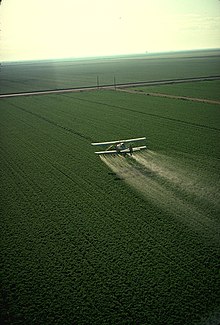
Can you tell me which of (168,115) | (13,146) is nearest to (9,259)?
(13,146)

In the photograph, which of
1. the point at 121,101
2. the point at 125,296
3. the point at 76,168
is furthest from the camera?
the point at 121,101

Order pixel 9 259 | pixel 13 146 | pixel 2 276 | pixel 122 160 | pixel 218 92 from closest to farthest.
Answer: pixel 2 276 < pixel 9 259 < pixel 122 160 < pixel 13 146 < pixel 218 92

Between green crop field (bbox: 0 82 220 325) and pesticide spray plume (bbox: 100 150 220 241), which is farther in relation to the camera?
pesticide spray plume (bbox: 100 150 220 241)

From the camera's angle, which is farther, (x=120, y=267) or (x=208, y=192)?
(x=208, y=192)

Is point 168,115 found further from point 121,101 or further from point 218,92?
point 218,92

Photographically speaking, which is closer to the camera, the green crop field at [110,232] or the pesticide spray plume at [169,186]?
the green crop field at [110,232]

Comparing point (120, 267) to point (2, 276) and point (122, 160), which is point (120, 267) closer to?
point (2, 276)

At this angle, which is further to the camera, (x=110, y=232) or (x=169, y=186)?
(x=169, y=186)
